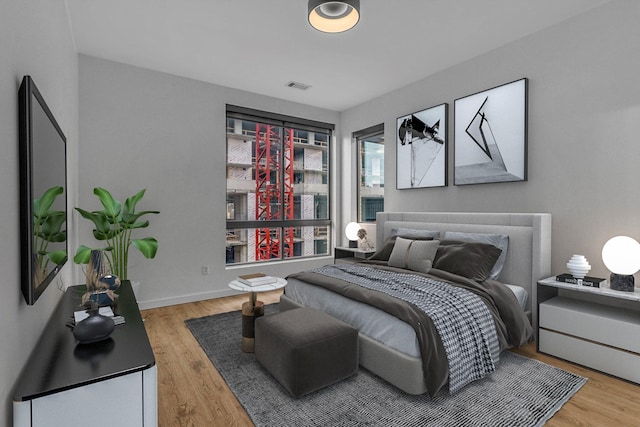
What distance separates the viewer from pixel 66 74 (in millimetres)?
2664

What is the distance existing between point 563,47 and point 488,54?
70cm

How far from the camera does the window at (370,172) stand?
16.7 ft

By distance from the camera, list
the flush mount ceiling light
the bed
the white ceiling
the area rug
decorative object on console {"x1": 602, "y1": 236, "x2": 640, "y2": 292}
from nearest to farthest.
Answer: the area rug → the bed → the flush mount ceiling light → decorative object on console {"x1": 602, "y1": 236, "x2": 640, "y2": 292} → the white ceiling

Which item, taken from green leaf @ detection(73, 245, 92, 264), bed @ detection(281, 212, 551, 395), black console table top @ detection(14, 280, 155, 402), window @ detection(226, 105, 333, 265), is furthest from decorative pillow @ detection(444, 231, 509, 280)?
green leaf @ detection(73, 245, 92, 264)

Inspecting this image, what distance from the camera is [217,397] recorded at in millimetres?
2115

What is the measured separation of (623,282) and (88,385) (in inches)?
126

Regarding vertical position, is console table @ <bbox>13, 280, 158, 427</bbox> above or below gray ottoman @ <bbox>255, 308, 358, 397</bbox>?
above

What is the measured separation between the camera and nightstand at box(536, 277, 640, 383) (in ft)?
7.34

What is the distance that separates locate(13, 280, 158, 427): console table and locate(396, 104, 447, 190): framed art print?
355cm

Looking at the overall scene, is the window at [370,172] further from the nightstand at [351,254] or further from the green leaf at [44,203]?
the green leaf at [44,203]

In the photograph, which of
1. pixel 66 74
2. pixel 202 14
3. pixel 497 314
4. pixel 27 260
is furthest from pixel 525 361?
pixel 66 74

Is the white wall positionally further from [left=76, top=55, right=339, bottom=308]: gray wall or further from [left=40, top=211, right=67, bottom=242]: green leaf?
[left=76, top=55, right=339, bottom=308]: gray wall

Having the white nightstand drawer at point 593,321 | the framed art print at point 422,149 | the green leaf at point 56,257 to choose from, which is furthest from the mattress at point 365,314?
the green leaf at point 56,257

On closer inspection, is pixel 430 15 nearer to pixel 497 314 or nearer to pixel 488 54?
pixel 488 54
